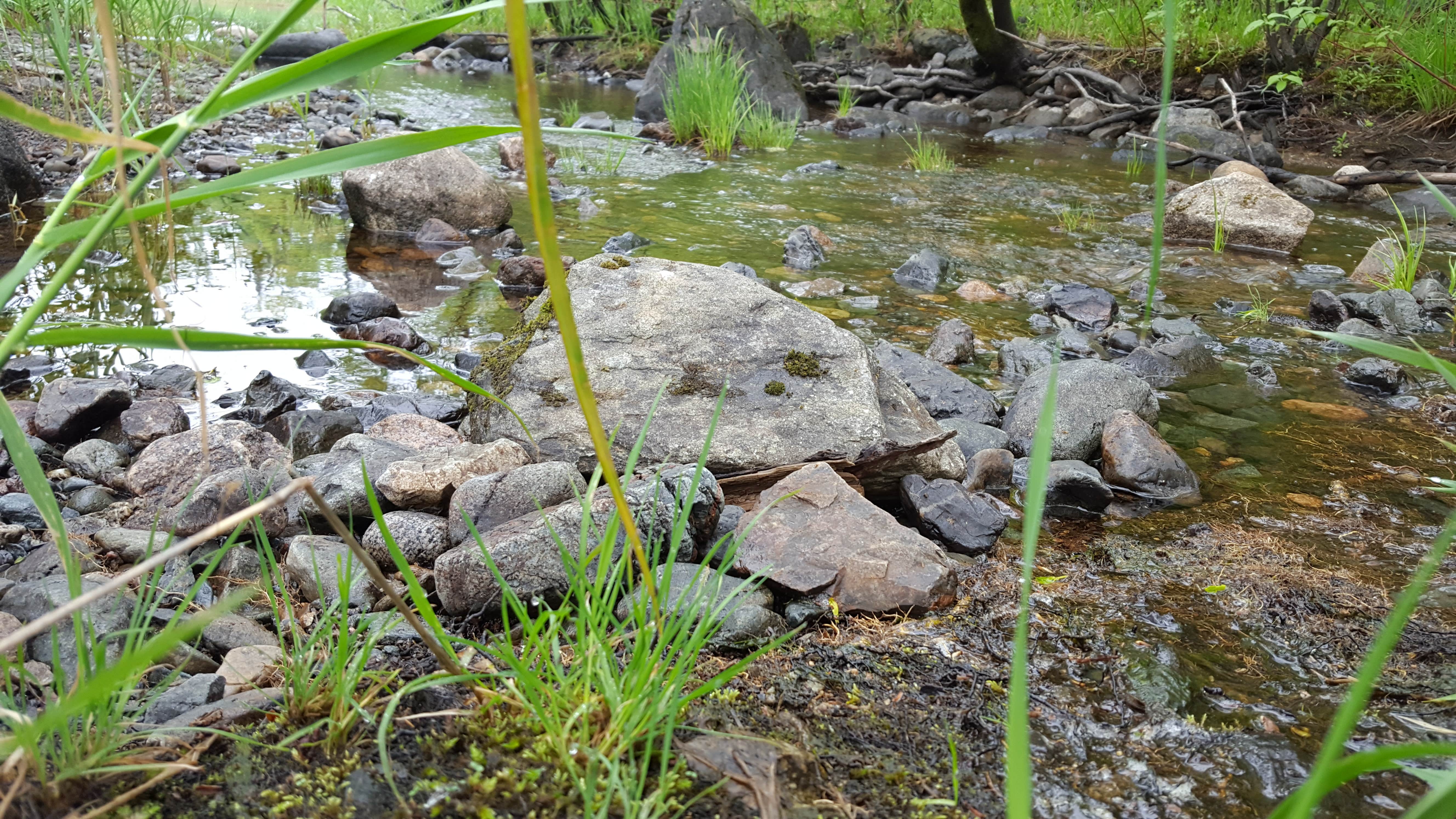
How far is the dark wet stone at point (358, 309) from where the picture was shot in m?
4.87

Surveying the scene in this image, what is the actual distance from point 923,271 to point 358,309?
131 inches

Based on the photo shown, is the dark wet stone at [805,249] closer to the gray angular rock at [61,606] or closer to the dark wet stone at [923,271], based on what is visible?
the dark wet stone at [923,271]

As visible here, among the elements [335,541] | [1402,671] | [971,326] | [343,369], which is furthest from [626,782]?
[971,326]

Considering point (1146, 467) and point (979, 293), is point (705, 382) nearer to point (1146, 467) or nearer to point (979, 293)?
point (1146, 467)

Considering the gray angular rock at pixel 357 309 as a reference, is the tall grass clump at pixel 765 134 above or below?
above

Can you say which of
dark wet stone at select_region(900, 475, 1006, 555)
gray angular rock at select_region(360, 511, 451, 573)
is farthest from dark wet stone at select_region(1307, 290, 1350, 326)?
gray angular rock at select_region(360, 511, 451, 573)

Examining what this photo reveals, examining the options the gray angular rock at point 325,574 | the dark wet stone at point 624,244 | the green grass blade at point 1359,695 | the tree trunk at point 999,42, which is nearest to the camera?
the green grass blade at point 1359,695

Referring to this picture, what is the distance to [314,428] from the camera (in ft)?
11.5

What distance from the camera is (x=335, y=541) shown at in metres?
2.54

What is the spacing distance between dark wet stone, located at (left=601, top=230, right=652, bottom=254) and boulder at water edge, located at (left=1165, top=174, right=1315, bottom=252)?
405cm

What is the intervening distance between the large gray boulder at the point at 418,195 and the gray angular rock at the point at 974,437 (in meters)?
4.23

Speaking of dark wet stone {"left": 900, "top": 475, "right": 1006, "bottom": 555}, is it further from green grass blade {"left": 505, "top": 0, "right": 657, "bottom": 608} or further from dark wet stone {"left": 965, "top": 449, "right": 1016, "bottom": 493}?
green grass blade {"left": 505, "top": 0, "right": 657, "bottom": 608}

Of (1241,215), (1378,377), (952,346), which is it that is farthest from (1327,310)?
(952,346)

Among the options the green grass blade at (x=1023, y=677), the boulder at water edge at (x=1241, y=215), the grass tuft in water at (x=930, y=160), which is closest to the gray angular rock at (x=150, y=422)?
the green grass blade at (x=1023, y=677)
